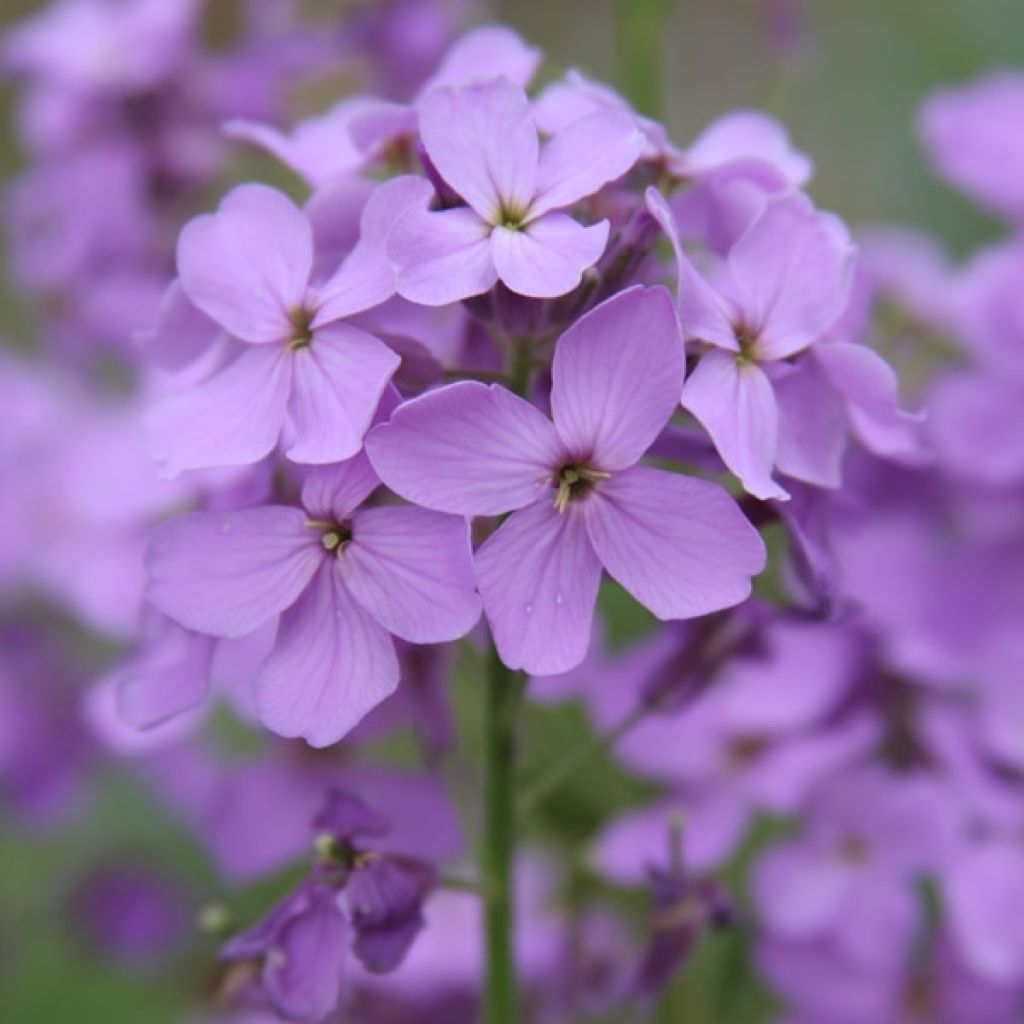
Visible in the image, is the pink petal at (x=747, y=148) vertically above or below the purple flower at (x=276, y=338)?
above

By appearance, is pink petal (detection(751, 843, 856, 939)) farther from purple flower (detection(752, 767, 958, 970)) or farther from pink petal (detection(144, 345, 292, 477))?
pink petal (detection(144, 345, 292, 477))

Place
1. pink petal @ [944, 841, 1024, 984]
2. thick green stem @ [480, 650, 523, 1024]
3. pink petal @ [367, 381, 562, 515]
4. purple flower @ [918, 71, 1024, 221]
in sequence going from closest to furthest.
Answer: pink petal @ [367, 381, 562, 515], thick green stem @ [480, 650, 523, 1024], pink petal @ [944, 841, 1024, 984], purple flower @ [918, 71, 1024, 221]

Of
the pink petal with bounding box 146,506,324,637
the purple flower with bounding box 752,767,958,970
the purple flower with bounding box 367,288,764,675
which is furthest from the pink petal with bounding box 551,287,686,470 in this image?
the purple flower with bounding box 752,767,958,970

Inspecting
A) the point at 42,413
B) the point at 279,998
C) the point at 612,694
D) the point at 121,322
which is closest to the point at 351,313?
the point at 279,998

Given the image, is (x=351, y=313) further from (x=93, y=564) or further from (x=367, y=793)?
(x=93, y=564)

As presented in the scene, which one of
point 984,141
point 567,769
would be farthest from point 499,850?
point 984,141

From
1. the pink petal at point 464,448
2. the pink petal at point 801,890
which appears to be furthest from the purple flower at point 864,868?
the pink petal at point 464,448

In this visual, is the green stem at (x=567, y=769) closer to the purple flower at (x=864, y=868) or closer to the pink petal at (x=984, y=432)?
the purple flower at (x=864, y=868)
